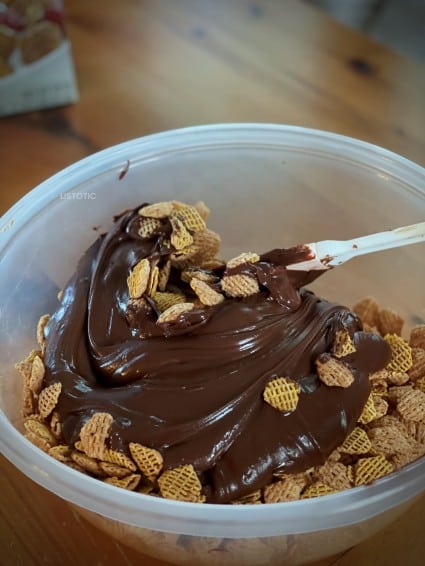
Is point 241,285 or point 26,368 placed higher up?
point 241,285

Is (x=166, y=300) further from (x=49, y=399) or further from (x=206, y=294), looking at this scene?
(x=49, y=399)

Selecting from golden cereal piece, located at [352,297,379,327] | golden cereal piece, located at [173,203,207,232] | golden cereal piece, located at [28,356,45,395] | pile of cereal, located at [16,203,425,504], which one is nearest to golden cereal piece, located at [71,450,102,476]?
pile of cereal, located at [16,203,425,504]

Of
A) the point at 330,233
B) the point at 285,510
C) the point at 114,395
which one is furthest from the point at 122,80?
the point at 285,510

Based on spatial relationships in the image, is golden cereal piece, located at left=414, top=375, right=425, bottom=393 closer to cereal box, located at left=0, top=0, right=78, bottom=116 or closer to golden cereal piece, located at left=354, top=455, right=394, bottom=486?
golden cereal piece, located at left=354, top=455, right=394, bottom=486

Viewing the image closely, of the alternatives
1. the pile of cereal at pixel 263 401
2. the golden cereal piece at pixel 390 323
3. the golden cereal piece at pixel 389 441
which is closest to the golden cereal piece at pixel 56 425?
the pile of cereal at pixel 263 401

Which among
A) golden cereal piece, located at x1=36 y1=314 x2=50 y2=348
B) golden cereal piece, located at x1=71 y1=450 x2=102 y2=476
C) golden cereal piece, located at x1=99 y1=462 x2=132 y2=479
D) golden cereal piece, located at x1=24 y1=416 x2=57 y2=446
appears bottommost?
golden cereal piece, located at x1=36 y1=314 x2=50 y2=348

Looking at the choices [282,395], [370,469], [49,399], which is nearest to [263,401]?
[282,395]

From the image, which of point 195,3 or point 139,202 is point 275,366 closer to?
point 139,202
